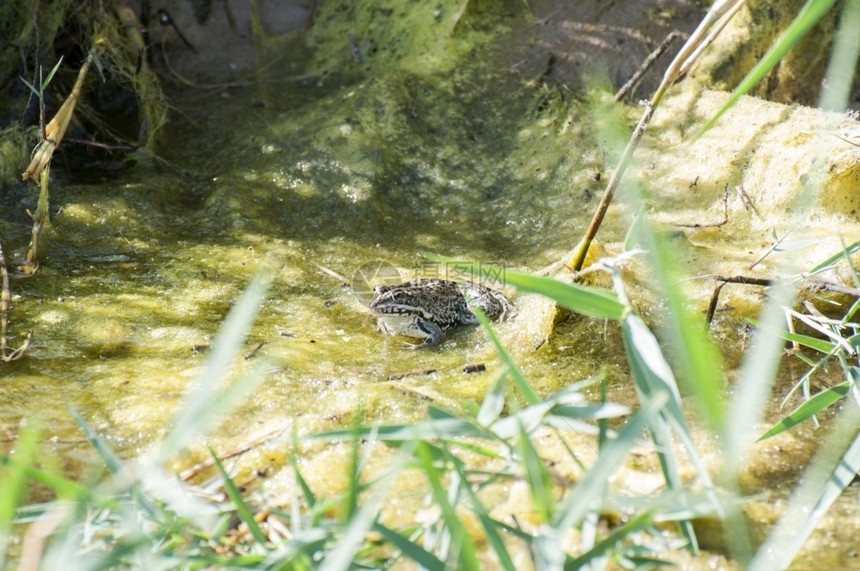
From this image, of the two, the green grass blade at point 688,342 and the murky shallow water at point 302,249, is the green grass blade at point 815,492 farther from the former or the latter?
the green grass blade at point 688,342

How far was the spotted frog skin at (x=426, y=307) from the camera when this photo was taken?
3.68 meters

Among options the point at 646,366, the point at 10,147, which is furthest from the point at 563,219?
the point at 10,147

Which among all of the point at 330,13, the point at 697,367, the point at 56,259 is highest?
the point at 330,13

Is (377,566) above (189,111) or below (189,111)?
below

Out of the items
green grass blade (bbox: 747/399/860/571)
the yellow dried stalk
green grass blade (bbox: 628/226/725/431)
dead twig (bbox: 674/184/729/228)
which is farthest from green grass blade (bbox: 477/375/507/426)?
the yellow dried stalk

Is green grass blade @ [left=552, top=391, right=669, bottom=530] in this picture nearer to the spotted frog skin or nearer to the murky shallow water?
the murky shallow water

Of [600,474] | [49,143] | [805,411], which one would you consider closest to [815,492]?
[805,411]

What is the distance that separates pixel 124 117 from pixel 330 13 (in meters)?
1.70

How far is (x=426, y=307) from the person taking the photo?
3744 millimetres

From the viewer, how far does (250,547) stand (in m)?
1.83

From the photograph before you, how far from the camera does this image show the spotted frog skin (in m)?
3.68

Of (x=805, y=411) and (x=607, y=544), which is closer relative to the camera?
(x=607, y=544)

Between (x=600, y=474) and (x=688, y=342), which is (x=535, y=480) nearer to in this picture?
(x=600, y=474)

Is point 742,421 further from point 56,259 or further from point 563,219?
point 56,259
